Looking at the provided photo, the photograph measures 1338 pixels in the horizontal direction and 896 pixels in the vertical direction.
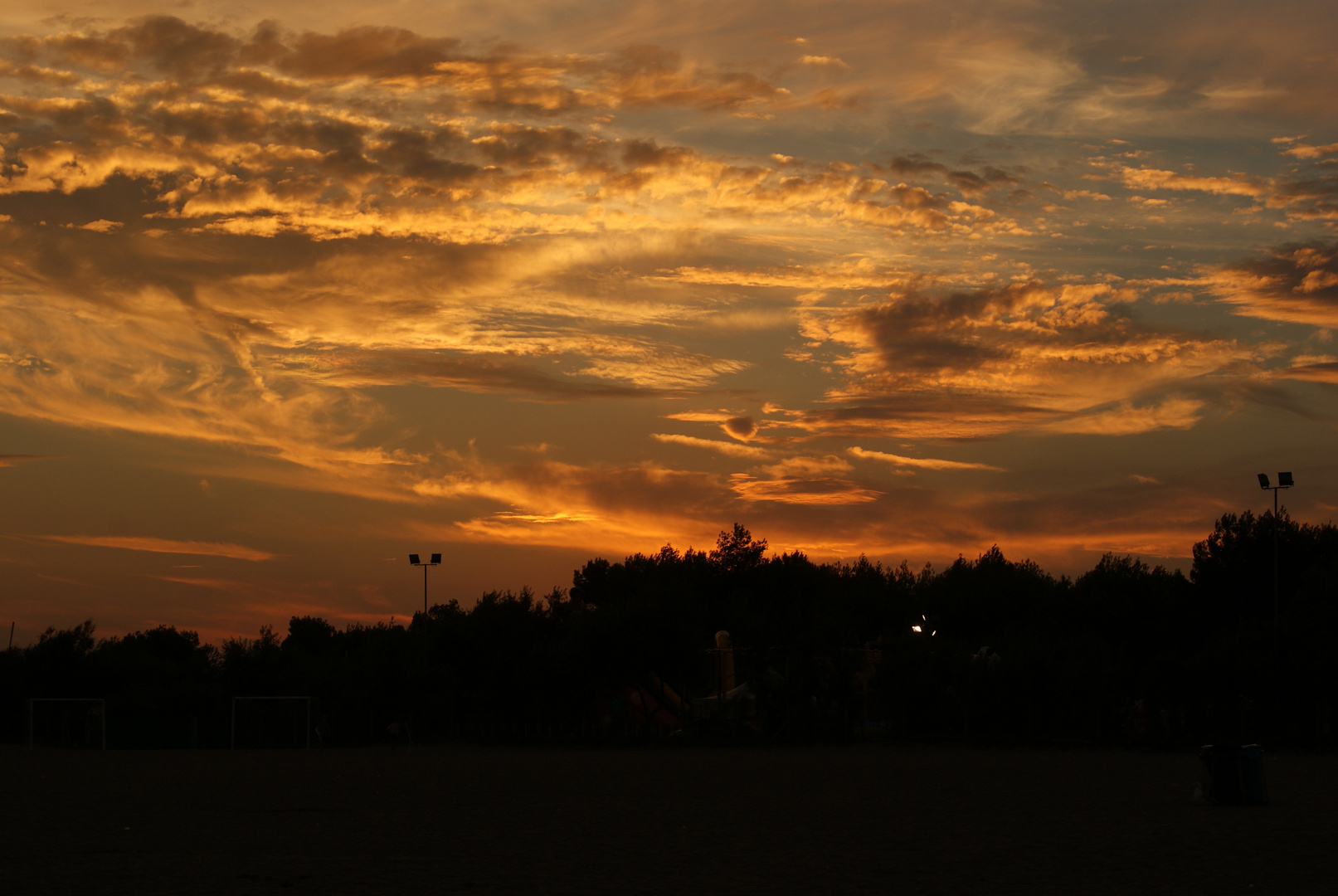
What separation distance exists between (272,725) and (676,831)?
133ft

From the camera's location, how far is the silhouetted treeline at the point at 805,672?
39.2 m

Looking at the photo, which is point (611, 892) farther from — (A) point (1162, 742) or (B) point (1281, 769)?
(A) point (1162, 742)

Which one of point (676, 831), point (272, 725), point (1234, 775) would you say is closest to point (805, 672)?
point (272, 725)

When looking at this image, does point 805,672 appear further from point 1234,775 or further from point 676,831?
point 676,831

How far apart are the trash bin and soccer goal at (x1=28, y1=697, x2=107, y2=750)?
142 ft

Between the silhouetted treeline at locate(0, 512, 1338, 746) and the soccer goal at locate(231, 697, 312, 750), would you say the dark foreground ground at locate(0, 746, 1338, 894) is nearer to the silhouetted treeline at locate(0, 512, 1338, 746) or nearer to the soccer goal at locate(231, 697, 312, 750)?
the silhouetted treeline at locate(0, 512, 1338, 746)

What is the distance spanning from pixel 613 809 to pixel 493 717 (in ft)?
105

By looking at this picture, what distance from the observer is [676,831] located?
17172 millimetres

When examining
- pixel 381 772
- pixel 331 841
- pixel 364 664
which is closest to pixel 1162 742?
pixel 381 772

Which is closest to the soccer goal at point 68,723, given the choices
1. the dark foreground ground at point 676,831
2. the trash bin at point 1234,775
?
the dark foreground ground at point 676,831

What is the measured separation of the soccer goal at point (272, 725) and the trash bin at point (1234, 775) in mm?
39204

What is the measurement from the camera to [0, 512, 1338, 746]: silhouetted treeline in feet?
129

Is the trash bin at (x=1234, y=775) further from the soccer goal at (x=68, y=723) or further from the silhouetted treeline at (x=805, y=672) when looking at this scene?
the soccer goal at (x=68, y=723)

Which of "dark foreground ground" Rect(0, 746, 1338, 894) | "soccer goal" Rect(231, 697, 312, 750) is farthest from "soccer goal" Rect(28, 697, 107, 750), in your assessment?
"dark foreground ground" Rect(0, 746, 1338, 894)
